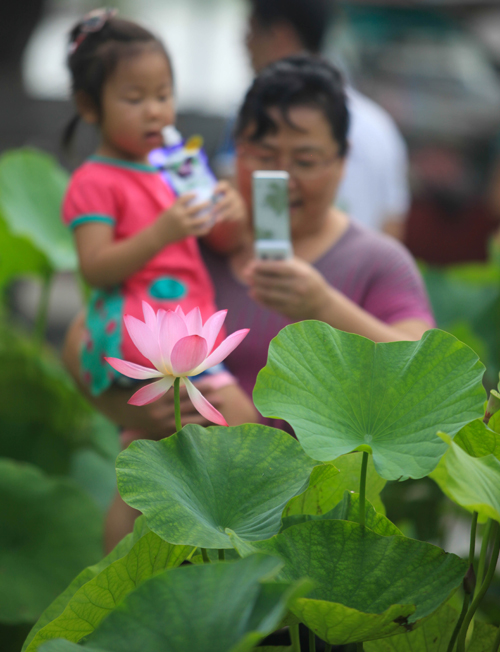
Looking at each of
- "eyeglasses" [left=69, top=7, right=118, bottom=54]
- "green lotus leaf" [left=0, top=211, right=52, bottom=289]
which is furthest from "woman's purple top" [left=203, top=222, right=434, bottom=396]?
"green lotus leaf" [left=0, top=211, right=52, bottom=289]

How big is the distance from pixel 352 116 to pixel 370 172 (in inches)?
5.2

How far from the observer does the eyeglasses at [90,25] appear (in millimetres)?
974

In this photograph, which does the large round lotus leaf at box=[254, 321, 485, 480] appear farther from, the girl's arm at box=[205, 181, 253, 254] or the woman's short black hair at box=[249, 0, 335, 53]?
the woman's short black hair at box=[249, 0, 335, 53]

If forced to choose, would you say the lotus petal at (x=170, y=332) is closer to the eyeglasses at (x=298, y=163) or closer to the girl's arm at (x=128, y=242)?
the girl's arm at (x=128, y=242)

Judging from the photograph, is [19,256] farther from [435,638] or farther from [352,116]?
[435,638]

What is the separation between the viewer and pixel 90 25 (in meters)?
0.98

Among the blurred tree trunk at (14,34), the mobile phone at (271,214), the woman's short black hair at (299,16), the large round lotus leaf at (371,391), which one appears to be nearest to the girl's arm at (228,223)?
the mobile phone at (271,214)

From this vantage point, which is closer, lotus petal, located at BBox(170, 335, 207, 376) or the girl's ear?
lotus petal, located at BBox(170, 335, 207, 376)

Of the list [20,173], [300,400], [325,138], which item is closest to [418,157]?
[20,173]

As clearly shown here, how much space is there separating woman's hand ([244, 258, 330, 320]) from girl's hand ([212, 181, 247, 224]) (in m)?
0.10

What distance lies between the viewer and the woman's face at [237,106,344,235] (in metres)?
0.97

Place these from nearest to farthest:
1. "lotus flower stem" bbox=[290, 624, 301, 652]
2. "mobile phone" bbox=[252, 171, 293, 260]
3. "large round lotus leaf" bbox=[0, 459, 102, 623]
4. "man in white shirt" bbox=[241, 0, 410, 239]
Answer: "lotus flower stem" bbox=[290, 624, 301, 652], "mobile phone" bbox=[252, 171, 293, 260], "large round lotus leaf" bbox=[0, 459, 102, 623], "man in white shirt" bbox=[241, 0, 410, 239]

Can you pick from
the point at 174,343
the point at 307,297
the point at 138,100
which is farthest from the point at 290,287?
the point at 174,343

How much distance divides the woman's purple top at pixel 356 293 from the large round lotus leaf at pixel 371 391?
44 centimetres
